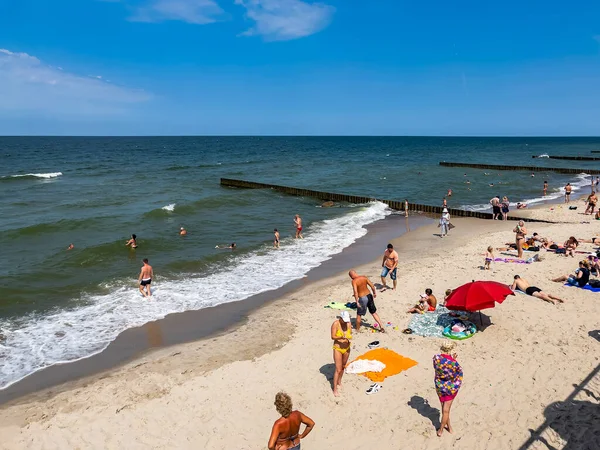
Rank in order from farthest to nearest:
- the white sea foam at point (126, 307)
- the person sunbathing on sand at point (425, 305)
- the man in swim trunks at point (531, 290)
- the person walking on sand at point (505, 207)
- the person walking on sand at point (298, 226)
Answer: the person walking on sand at point (505, 207) → the person walking on sand at point (298, 226) → the man in swim trunks at point (531, 290) → the person sunbathing on sand at point (425, 305) → the white sea foam at point (126, 307)

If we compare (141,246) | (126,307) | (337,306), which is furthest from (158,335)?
(141,246)

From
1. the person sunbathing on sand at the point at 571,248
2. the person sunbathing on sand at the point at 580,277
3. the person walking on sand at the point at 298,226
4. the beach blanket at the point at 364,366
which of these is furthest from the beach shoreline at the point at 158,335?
the person sunbathing on sand at the point at 571,248

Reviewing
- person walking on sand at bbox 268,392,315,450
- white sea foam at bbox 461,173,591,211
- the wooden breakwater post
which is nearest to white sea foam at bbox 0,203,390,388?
person walking on sand at bbox 268,392,315,450

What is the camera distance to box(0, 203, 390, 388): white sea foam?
11.2 metres

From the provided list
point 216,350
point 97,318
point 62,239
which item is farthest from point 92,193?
point 216,350

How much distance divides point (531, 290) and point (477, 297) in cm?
371

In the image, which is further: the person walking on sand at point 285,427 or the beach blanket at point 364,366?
the beach blanket at point 364,366

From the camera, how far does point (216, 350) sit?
11016 millimetres

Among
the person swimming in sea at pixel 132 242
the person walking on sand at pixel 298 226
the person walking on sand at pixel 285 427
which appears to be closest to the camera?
the person walking on sand at pixel 285 427

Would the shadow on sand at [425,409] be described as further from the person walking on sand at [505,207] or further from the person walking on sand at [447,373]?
the person walking on sand at [505,207]

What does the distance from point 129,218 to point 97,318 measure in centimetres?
1684

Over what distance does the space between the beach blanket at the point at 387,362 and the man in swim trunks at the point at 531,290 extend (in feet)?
17.5

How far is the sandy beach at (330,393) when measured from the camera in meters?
7.31

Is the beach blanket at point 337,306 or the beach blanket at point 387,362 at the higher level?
the beach blanket at point 387,362
